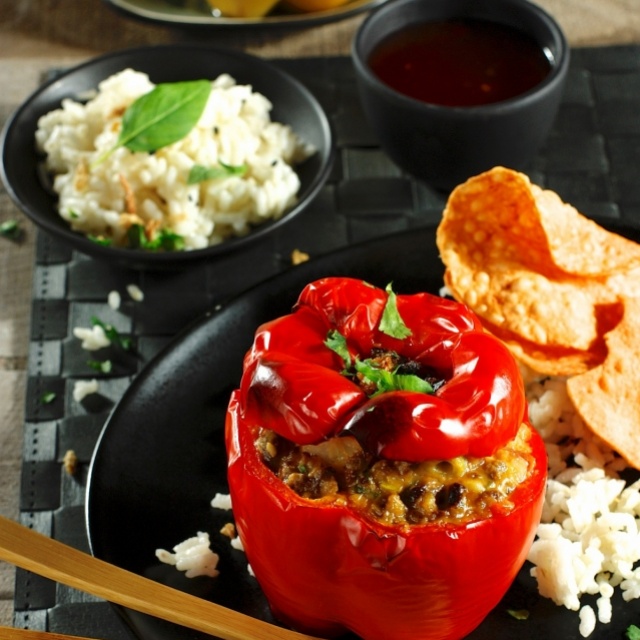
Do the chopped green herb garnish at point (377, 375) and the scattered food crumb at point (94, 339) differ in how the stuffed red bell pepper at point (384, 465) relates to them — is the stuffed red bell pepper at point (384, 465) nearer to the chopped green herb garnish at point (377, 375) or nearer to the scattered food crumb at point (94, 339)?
the chopped green herb garnish at point (377, 375)

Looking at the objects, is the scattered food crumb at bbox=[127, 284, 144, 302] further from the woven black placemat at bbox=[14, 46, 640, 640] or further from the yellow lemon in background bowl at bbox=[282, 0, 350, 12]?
the yellow lemon in background bowl at bbox=[282, 0, 350, 12]

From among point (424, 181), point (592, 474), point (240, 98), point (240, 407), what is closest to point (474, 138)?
point (424, 181)

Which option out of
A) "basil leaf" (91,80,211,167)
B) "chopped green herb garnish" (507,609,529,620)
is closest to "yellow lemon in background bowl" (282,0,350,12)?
"basil leaf" (91,80,211,167)

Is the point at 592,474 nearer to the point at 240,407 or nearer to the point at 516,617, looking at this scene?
the point at 516,617

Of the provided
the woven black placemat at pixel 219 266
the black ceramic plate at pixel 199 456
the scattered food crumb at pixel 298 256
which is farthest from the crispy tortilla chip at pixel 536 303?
the scattered food crumb at pixel 298 256

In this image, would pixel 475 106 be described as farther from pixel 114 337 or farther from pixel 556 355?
pixel 114 337

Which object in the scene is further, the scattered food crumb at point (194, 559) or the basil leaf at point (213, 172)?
the basil leaf at point (213, 172)

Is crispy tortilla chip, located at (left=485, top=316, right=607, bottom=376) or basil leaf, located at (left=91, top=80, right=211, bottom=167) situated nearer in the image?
crispy tortilla chip, located at (left=485, top=316, right=607, bottom=376)
